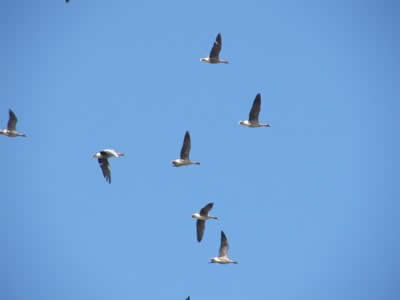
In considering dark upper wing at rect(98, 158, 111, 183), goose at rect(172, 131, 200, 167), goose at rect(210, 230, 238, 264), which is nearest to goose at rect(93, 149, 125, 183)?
dark upper wing at rect(98, 158, 111, 183)

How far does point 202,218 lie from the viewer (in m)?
57.8

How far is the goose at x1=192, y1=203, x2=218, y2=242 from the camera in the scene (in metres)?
57.3

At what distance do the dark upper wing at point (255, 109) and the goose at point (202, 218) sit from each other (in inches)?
218

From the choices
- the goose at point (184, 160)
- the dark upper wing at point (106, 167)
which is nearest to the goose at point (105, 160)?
the dark upper wing at point (106, 167)

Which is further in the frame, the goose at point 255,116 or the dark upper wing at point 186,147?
the goose at point 255,116

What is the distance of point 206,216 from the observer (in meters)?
57.6

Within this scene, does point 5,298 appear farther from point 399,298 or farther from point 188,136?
point 188,136

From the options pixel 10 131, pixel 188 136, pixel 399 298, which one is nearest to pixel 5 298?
pixel 399 298

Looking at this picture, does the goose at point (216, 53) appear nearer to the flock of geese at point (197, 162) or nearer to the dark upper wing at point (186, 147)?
the flock of geese at point (197, 162)

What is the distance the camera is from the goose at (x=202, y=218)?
57.3m

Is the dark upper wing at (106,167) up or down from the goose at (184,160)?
down

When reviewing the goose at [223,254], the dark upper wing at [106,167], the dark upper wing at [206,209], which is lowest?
the goose at [223,254]

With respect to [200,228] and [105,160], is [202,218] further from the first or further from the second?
[105,160]

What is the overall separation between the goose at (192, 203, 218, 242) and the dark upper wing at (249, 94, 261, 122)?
5529mm
